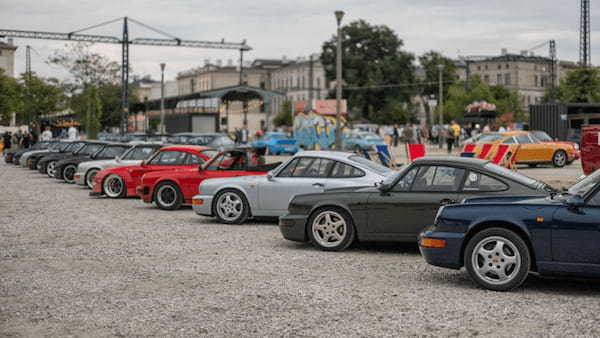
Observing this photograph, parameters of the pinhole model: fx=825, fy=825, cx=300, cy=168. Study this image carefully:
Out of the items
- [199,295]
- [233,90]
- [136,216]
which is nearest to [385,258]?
[199,295]

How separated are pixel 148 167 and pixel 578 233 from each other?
1276 centimetres

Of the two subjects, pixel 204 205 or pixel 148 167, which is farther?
pixel 148 167

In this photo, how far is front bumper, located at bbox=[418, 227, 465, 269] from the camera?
26.0 feet

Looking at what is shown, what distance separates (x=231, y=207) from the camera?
13.8 meters

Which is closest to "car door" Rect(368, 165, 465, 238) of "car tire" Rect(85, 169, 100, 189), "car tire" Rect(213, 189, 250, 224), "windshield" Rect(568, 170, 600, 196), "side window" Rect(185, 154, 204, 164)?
"windshield" Rect(568, 170, 600, 196)

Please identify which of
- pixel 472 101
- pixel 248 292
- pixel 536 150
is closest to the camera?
pixel 248 292

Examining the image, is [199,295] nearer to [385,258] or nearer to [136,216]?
[385,258]

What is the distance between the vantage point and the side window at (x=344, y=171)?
40.6 feet

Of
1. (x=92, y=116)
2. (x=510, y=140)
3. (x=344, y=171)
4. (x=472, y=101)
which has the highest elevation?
(x=472, y=101)

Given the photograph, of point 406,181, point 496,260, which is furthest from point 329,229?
point 496,260

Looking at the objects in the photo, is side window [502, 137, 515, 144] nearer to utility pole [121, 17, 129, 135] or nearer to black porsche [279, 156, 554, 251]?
black porsche [279, 156, 554, 251]

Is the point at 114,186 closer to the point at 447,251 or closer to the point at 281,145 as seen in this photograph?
the point at 447,251

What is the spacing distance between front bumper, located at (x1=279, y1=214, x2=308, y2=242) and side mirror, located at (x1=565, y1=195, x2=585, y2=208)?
392 cm

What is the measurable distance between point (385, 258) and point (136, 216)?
6.76 metres
